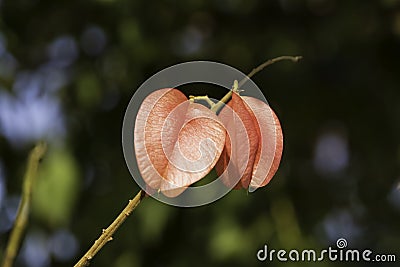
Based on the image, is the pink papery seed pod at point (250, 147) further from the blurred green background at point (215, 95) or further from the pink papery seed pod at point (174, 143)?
the blurred green background at point (215, 95)

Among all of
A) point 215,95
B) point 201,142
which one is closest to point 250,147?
point 201,142

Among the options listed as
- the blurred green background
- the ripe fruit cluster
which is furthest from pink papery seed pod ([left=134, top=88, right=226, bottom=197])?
the blurred green background

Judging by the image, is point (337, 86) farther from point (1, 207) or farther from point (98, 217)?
point (1, 207)

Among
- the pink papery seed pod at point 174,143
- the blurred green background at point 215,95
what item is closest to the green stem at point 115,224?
the pink papery seed pod at point 174,143

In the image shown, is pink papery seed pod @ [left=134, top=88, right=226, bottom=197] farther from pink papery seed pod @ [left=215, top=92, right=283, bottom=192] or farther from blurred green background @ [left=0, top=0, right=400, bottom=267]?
blurred green background @ [left=0, top=0, right=400, bottom=267]

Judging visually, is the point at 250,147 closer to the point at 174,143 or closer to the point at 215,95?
the point at 174,143
